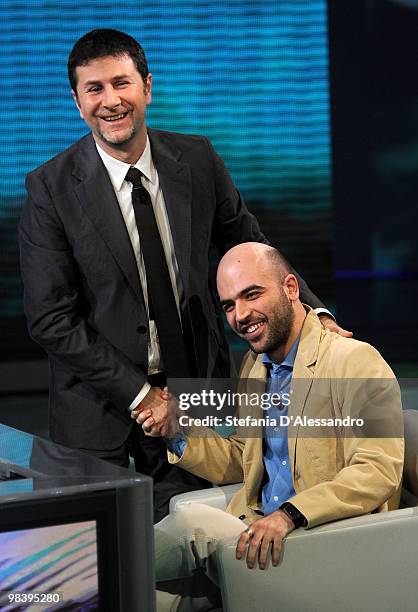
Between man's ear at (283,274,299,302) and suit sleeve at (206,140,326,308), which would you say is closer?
man's ear at (283,274,299,302)

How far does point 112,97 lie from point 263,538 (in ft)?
4.10

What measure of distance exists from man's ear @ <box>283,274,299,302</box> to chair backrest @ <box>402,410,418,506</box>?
41 centimetres

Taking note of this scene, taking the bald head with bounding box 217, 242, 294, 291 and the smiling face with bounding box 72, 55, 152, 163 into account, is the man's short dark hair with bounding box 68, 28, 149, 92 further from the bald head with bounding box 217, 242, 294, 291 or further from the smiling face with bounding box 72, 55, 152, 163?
the bald head with bounding box 217, 242, 294, 291

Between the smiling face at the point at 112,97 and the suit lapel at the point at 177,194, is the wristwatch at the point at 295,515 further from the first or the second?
the smiling face at the point at 112,97

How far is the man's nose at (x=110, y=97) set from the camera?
2805 millimetres

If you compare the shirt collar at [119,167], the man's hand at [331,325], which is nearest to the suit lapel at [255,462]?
the man's hand at [331,325]

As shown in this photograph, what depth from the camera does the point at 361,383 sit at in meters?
2.40

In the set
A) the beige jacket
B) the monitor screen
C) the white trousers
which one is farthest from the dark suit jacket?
the monitor screen

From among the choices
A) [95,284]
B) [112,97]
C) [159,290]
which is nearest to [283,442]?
[159,290]

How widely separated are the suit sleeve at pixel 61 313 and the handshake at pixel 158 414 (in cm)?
4

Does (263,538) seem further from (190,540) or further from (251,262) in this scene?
(251,262)

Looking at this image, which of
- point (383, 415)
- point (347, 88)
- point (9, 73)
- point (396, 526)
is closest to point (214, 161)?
point (383, 415)

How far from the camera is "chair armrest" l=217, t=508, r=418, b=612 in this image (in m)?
2.21

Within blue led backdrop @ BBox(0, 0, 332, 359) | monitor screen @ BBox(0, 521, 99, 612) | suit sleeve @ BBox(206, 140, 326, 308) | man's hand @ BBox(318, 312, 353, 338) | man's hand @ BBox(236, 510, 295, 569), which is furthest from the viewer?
blue led backdrop @ BBox(0, 0, 332, 359)
